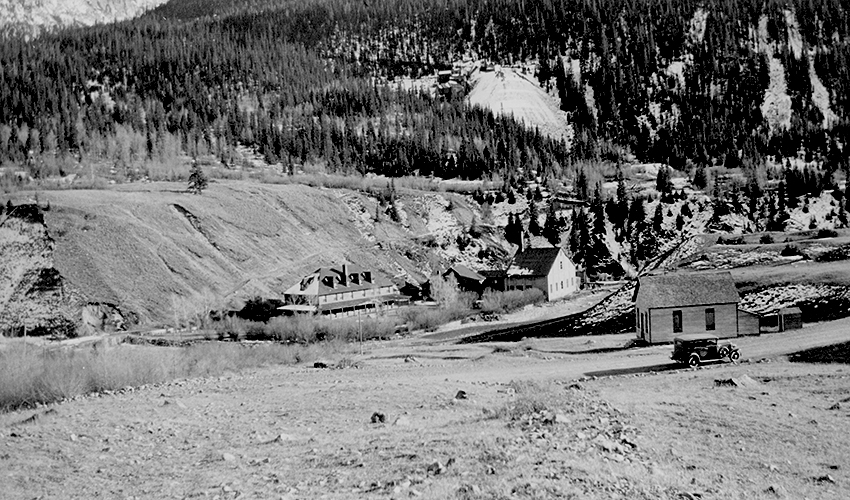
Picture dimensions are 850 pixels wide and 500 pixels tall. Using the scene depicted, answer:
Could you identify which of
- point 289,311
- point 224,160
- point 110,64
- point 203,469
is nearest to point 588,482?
point 203,469

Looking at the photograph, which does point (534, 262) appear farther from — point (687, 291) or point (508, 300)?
point (687, 291)

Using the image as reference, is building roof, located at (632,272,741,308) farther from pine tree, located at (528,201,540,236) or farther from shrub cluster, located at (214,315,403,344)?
pine tree, located at (528,201,540,236)

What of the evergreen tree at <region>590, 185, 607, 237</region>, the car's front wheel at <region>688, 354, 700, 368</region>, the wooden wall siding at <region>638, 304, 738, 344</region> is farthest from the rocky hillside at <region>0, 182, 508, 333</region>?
the car's front wheel at <region>688, 354, 700, 368</region>

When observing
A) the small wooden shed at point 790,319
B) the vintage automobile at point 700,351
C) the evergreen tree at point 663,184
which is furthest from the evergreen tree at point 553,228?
the vintage automobile at point 700,351

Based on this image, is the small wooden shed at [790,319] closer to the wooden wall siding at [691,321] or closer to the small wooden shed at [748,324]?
the small wooden shed at [748,324]

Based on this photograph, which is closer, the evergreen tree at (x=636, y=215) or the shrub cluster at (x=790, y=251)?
the shrub cluster at (x=790, y=251)

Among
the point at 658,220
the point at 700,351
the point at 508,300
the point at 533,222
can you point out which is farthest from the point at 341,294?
the point at 658,220
